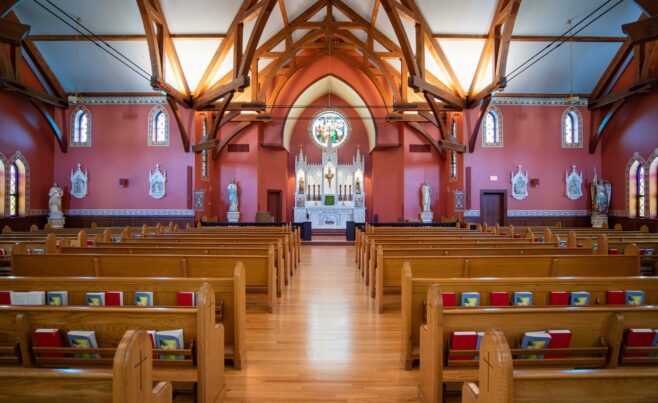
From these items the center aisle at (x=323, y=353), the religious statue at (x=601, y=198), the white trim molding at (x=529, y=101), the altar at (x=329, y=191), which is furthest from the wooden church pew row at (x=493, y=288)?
the altar at (x=329, y=191)

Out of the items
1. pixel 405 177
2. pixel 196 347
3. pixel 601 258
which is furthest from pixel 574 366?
pixel 405 177

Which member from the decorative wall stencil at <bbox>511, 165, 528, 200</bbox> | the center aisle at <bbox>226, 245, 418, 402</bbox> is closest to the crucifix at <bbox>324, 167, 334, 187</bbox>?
the decorative wall stencil at <bbox>511, 165, 528, 200</bbox>

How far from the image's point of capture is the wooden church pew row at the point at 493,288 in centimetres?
328

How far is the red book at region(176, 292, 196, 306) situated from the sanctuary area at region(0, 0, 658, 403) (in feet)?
0.06

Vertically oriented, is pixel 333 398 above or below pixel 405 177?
below

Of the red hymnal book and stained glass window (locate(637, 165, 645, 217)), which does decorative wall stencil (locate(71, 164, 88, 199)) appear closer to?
the red hymnal book

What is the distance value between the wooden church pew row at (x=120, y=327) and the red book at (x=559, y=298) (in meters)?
2.77

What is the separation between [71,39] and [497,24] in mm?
13112

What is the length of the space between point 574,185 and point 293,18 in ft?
42.2

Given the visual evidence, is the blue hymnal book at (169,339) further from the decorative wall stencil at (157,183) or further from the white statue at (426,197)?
the white statue at (426,197)

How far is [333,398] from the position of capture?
2.91 m

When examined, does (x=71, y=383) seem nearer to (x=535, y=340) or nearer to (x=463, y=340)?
Result: (x=463, y=340)

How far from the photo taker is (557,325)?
97.9 inches

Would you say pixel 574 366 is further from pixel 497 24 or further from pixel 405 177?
pixel 405 177
